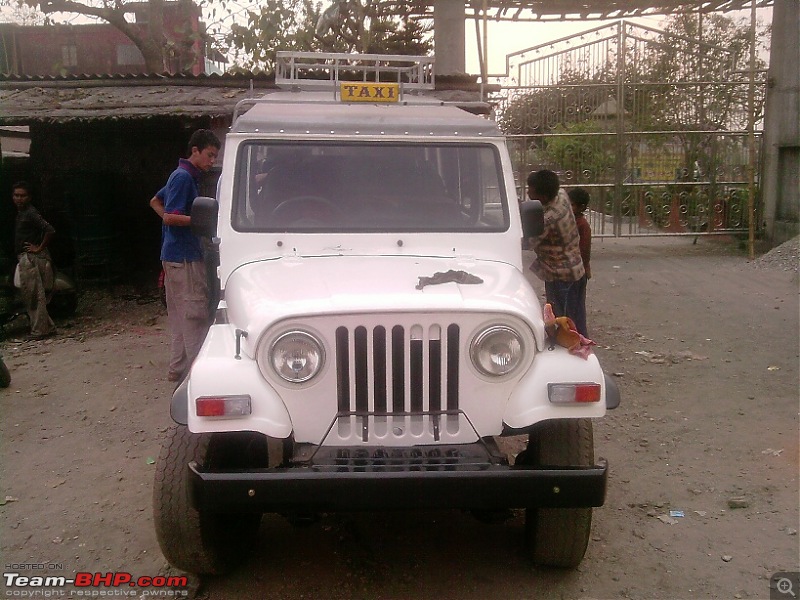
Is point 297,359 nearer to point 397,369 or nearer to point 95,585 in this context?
point 397,369

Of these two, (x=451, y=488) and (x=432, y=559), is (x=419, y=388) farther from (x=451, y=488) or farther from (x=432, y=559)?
(x=432, y=559)

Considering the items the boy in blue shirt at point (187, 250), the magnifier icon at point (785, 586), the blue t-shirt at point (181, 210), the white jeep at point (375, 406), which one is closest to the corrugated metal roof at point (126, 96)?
the boy in blue shirt at point (187, 250)

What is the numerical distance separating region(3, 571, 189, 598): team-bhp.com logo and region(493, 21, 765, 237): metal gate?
30.1ft

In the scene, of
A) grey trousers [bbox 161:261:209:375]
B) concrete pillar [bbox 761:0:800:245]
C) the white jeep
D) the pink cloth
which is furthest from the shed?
concrete pillar [bbox 761:0:800:245]

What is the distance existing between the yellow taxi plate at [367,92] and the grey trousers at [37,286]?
4.62 metres

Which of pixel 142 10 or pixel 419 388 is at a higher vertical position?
pixel 142 10

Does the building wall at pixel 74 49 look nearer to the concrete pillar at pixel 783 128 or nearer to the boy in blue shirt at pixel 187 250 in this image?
the concrete pillar at pixel 783 128

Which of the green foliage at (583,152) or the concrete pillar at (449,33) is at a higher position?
the concrete pillar at (449,33)

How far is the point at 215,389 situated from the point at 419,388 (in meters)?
0.78

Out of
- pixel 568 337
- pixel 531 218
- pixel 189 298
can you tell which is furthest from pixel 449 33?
pixel 568 337

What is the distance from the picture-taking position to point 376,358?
10.0 ft

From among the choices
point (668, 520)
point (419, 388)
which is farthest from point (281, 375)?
point (668, 520)

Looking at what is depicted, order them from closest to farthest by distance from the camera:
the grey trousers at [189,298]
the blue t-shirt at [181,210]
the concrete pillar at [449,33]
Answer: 1. the blue t-shirt at [181,210]
2. the grey trousers at [189,298]
3. the concrete pillar at [449,33]

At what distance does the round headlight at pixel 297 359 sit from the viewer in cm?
301
